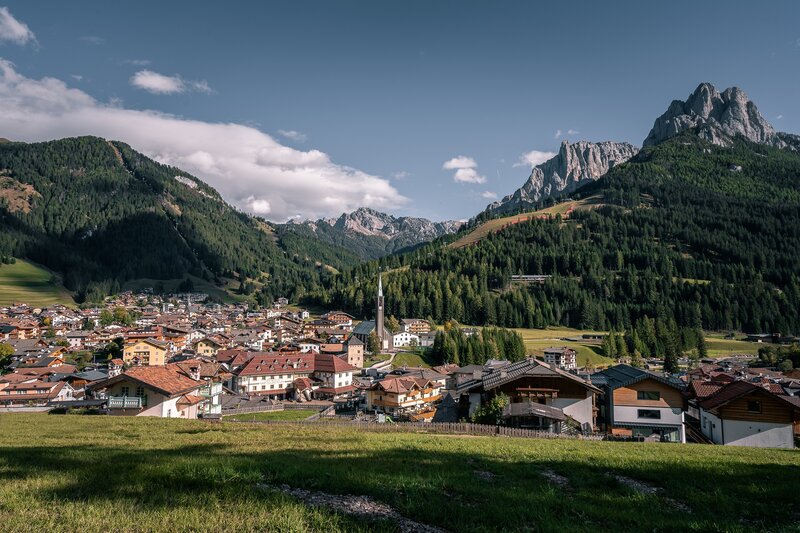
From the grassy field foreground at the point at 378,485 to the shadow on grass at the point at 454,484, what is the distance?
0.05 metres

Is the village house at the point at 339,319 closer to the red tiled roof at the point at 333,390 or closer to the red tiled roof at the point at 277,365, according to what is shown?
the red tiled roof at the point at 277,365

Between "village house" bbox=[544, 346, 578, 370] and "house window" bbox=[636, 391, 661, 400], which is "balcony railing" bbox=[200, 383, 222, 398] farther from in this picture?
"village house" bbox=[544, 346, 578, 370]

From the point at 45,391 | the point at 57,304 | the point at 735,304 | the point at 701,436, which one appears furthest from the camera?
the point at 57,304

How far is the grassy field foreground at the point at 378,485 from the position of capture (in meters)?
7.46

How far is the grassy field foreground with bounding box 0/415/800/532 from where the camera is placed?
7.46 metres

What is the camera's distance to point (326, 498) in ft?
30.2

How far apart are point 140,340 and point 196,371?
4319cm

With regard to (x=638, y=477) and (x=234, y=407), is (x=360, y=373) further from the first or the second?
(x=638, y=477)

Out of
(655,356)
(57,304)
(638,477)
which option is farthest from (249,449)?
(57,304)

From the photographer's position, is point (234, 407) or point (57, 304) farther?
point (57, 304)

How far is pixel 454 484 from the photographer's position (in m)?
10.9

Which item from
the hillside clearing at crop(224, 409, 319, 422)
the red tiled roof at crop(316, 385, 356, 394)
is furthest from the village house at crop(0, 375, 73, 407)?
the red tiled roof at crop(316, 385, 356, 394)

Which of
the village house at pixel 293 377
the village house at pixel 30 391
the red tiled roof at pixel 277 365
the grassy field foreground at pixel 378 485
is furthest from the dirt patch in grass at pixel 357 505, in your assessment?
the village house at pixel 30 391

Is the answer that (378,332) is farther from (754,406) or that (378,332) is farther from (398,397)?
(754,406)
